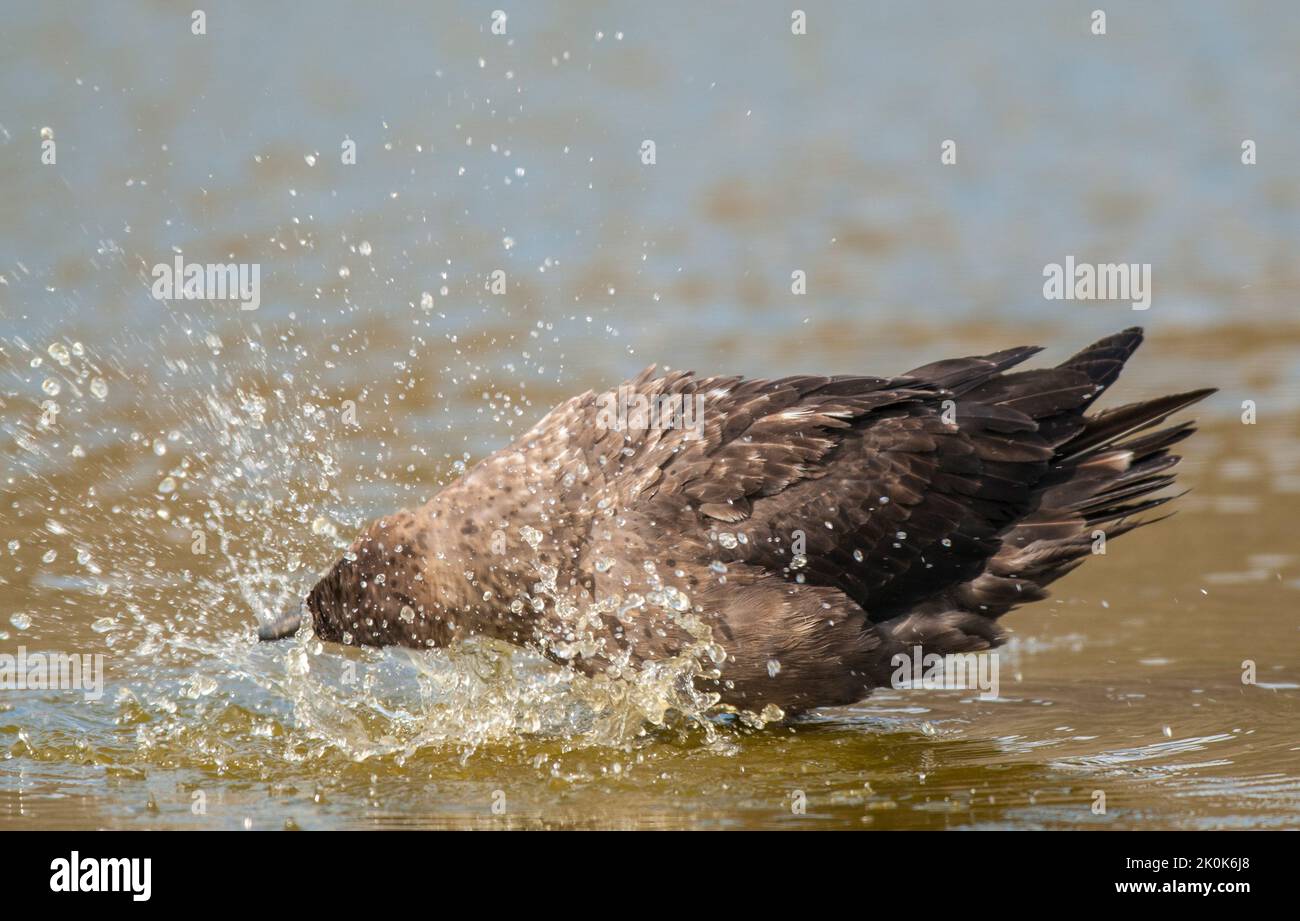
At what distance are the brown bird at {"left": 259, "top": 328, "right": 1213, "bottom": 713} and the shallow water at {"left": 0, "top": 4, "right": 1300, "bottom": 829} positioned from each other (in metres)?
0.30

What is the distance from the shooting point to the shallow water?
625cm

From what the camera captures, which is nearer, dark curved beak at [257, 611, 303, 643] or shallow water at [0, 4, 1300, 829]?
shallow water at [0, 4, 1300, 829]

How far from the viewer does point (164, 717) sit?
6734mm

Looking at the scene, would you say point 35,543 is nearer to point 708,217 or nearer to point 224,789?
point 224,789

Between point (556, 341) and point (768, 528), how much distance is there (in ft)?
16.1

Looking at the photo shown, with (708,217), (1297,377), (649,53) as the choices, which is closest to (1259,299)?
(1297,377)

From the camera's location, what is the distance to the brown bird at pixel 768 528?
251 inches

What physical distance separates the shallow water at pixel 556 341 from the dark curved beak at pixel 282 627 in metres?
0.09

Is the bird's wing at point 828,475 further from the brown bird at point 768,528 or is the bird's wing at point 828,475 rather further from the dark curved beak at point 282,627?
the dark curved beak at point 282,627

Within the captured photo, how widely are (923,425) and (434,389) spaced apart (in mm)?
4618

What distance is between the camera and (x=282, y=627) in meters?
7.00

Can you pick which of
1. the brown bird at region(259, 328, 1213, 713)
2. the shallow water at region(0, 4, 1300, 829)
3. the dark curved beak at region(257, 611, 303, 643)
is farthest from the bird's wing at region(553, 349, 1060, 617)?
the dark curved beak at region(257, 611, 303, 643)

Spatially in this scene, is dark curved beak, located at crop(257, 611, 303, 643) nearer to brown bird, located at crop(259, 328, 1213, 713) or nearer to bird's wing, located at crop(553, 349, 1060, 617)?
brown bird, located at crop(259, 328, 1213, 713)

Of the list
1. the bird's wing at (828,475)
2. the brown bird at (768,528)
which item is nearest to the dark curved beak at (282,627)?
the brown bird at (768,528)
